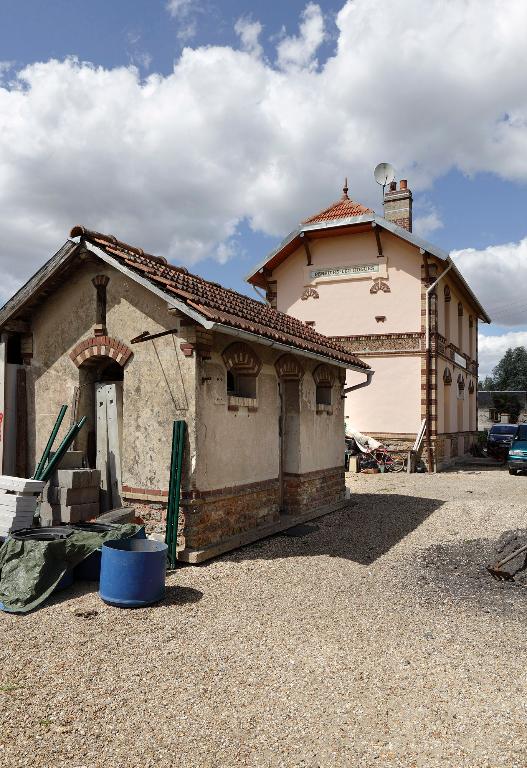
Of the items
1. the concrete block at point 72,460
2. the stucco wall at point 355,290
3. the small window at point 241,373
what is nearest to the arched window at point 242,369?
the small window at point 241,373

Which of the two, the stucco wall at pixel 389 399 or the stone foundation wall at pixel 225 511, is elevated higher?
the stucco wall at pixel 389 399

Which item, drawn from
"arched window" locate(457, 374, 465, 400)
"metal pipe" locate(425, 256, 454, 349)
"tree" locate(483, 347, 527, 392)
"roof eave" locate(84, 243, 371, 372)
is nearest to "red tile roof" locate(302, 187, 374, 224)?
"metal pipe" locate(425, 256, 454, 349)

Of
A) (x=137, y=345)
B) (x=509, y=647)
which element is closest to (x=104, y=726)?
(x=509, y=647)

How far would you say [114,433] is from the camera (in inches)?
329

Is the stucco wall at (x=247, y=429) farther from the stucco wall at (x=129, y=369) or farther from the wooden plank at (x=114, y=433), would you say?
the wooden plank at (x=114, y=433)

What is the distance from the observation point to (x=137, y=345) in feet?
25.7

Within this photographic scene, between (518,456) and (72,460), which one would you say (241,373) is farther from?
(518,456)

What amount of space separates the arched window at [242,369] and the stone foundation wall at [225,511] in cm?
144

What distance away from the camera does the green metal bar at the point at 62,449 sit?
7531 mm

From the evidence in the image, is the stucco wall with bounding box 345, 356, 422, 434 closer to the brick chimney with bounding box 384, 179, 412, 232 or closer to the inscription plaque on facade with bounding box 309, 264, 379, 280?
the inscription plaque on facade with bounding box 309, 264, 379, 280

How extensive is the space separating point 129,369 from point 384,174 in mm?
17009

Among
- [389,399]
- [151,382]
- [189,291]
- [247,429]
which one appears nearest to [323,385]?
[247,429]

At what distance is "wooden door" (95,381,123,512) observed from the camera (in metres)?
8.23

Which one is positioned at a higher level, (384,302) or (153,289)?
(384,302)
